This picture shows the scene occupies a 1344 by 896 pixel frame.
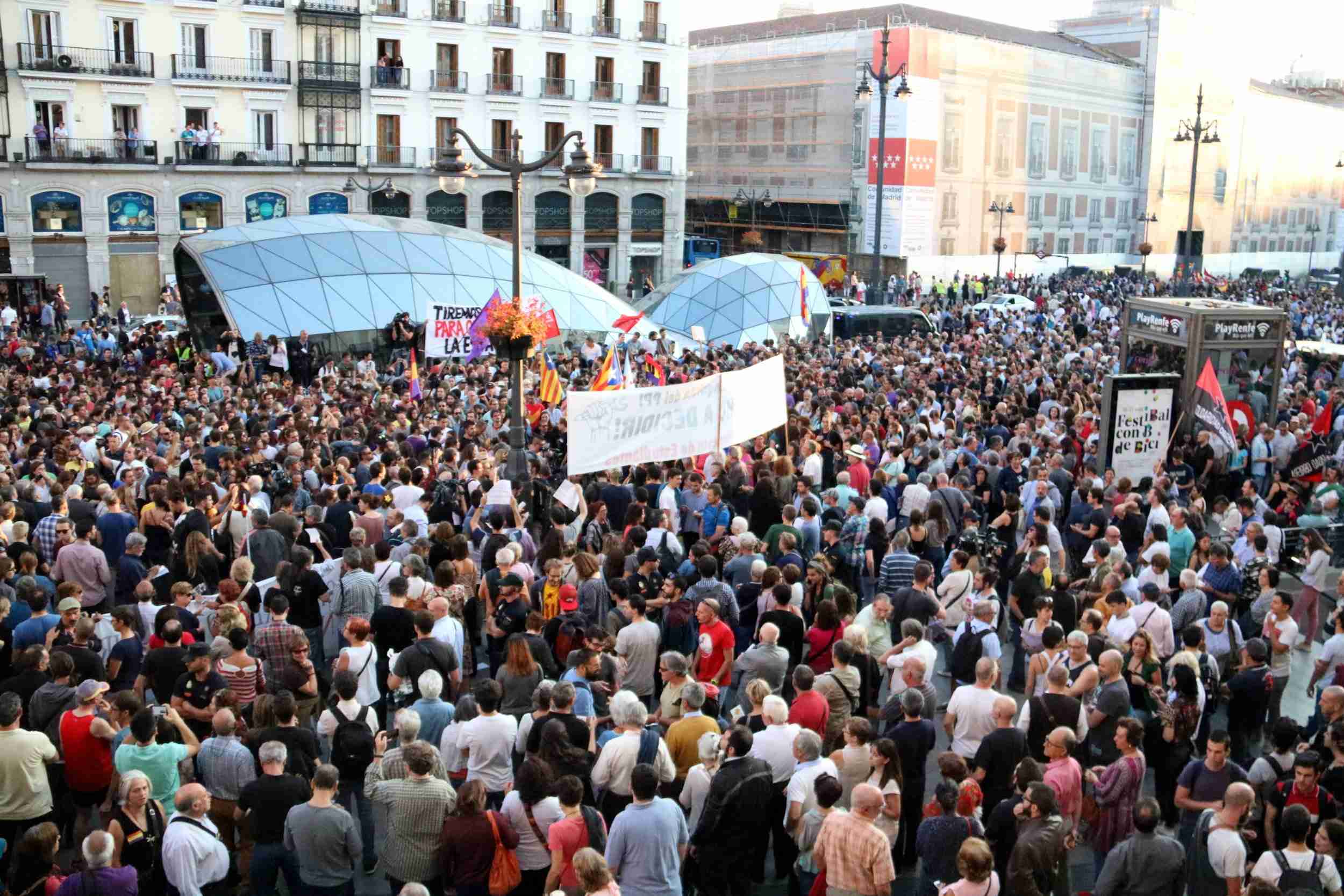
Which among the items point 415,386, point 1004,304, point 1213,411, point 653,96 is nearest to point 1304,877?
point 1213,411

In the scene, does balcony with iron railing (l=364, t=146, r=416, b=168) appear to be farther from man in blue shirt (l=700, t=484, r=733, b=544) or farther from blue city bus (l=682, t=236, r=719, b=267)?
man in blue shirt (l=700, t=484, r=733, b=544)

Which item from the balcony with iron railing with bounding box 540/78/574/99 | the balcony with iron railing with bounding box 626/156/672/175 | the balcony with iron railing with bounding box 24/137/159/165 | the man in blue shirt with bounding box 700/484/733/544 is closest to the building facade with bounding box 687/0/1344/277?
the balcony with iron railing with bounding box 626/156/672/175

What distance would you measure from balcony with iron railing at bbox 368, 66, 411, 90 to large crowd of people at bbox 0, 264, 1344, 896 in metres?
30.8

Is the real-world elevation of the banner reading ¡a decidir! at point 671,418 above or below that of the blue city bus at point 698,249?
below

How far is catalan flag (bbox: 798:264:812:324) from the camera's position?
2725 cm

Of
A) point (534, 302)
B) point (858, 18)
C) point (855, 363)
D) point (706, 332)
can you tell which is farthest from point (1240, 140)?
point (534, 302)

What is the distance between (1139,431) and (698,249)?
141 ft

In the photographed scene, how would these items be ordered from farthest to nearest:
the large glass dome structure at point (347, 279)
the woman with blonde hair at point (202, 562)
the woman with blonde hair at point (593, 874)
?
1. the large glass dome structure at point (347, 279)
2. the woman with blonde hair at point (202, 562)
3. the woman with blonde hair at point (593, 874)

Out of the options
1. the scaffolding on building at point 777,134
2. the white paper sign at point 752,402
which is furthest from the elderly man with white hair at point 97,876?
the scaffolding on building at point 777,134

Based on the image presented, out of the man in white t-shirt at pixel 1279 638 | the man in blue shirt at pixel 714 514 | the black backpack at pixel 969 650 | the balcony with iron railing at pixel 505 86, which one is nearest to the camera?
the black backpack at pixel 969 650

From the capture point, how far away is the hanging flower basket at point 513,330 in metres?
12.9

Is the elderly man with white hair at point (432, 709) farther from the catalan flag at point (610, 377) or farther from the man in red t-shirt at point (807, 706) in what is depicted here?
the catalan flag at point (610, 377)

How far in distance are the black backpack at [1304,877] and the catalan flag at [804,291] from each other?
21.3m

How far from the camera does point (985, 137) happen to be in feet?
195
